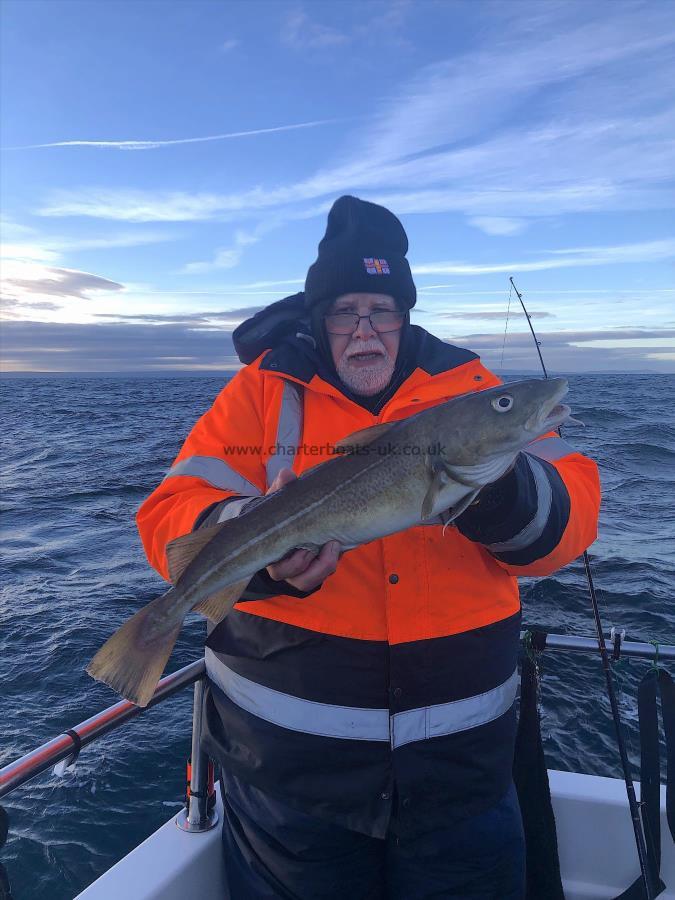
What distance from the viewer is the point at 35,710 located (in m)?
9.14

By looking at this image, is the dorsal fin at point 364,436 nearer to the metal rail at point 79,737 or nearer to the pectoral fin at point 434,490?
the pectoral fin at point 434,490

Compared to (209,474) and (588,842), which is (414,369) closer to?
(209,474)

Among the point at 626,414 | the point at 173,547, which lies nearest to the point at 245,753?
the point at 173,547

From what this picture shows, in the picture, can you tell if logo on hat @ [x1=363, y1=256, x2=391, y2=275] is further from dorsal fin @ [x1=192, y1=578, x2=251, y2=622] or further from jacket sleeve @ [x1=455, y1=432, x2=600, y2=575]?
dorsal fin @ [x1=192, y1=578, x2=251, y2=622]

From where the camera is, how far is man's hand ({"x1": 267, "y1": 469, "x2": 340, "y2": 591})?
10.5 ft

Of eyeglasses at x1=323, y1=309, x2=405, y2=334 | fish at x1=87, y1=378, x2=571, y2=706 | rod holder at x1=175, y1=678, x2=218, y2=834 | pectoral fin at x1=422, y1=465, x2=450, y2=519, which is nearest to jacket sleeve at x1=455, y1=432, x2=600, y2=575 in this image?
fish at x1=87, y1=378, x2=571, y2=706

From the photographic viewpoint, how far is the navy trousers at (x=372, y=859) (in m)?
3.34

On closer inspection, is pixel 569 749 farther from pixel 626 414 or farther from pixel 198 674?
pixel 626 414

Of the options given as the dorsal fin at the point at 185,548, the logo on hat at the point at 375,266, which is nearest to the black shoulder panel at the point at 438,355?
the logo on hat at the point at 375,266

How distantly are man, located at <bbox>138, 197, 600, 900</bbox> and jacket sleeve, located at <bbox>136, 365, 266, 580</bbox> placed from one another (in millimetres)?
12

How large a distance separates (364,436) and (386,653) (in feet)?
3.89

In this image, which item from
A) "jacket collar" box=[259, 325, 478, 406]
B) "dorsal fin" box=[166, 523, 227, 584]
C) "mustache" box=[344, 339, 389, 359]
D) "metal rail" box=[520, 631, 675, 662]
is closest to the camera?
"dorsal fin" box=[166, 523, 227, 584]

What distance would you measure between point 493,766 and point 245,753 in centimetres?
140

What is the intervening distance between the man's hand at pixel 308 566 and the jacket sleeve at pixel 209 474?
0.55m
